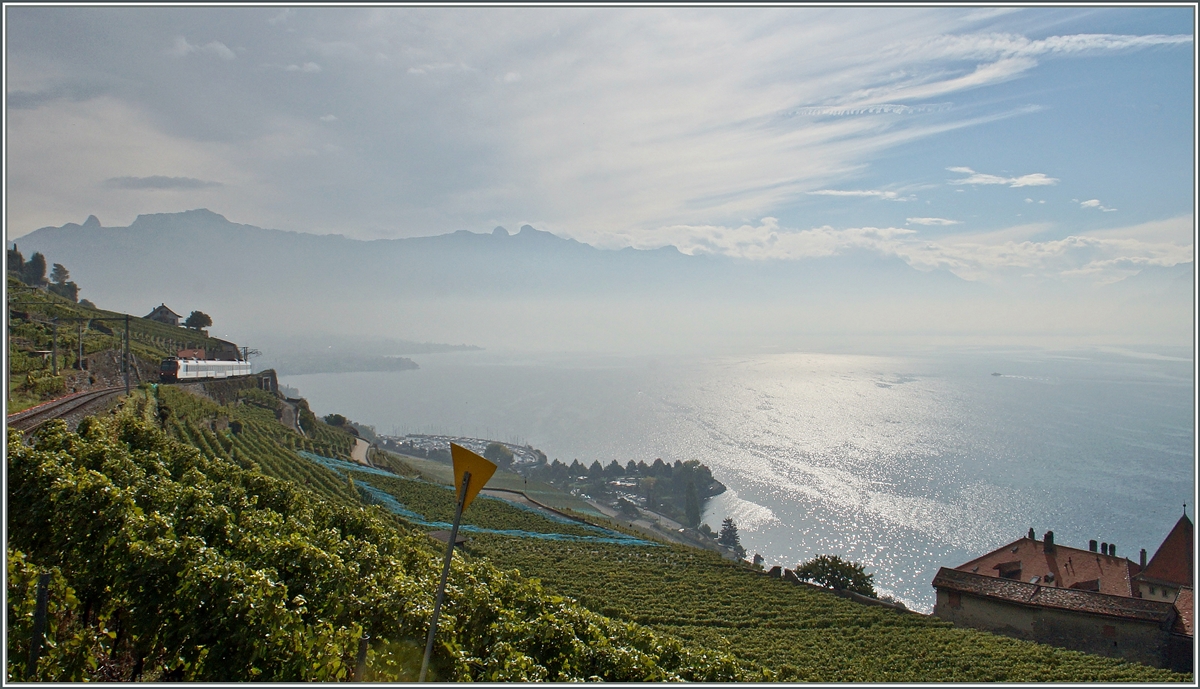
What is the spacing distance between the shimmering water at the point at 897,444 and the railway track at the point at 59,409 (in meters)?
28.5

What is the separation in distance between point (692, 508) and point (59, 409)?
61.0 metres

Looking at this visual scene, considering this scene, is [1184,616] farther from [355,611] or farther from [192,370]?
[192,370]

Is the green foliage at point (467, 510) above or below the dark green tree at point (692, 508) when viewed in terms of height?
above

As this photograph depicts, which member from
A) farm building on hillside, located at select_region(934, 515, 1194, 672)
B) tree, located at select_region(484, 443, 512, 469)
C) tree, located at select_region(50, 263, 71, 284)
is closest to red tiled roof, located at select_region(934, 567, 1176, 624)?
farm building on hillside, located at select_region(934, 515, 1194, 672)

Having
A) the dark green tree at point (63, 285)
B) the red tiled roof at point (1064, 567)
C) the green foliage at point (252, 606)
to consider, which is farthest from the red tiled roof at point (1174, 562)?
the dark green tree at point (63, 285)

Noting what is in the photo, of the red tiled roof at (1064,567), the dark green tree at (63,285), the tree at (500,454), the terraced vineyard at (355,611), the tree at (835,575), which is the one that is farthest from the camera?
the tree at (500,454)

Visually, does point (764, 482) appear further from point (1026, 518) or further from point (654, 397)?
point (654, 397)

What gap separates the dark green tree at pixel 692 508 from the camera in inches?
2697

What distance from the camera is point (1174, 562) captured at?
855 inches

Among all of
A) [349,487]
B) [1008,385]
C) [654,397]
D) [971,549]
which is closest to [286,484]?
[349,487]

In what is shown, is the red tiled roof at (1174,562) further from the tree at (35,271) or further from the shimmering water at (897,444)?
the tree at (35,271)

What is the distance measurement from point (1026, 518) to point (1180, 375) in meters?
64.6

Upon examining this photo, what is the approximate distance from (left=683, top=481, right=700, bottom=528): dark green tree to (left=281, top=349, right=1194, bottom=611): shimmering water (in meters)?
3.34

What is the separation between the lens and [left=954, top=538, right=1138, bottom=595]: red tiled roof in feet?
70.8
